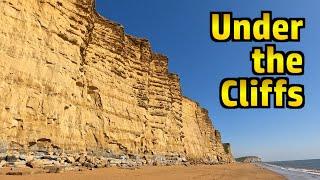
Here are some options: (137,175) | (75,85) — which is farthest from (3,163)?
(75,85)

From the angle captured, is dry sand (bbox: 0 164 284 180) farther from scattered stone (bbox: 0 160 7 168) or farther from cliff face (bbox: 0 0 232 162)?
cliff face (bbox: 0 0 232 162)

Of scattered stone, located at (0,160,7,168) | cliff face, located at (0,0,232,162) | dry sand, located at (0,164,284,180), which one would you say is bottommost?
dry sand, located at (0,164,284,180)

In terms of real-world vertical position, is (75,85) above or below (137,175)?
above

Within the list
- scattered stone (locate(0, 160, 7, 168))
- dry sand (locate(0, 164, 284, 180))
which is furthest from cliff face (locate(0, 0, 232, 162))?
dry sand (locate(0, 164, 284, 180))

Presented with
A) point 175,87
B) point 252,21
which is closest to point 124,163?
point 252,21

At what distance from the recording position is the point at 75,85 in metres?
A: 21.8

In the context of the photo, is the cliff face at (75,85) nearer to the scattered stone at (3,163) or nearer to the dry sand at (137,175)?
the scattered stone at (3,163)

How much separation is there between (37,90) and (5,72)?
2.36 meters

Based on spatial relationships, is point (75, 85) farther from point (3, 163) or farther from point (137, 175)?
point (3, 163)

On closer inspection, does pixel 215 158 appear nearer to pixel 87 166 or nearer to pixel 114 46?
pixel 114 46

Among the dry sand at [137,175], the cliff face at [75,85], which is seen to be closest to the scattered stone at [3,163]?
the cliff face at [75,85]

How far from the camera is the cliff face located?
→ 16594mm

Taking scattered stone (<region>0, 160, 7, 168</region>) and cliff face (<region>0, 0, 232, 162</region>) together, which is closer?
scattered stone (<region>0, 160, 7, 168</region>)

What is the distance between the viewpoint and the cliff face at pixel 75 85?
653 inches
